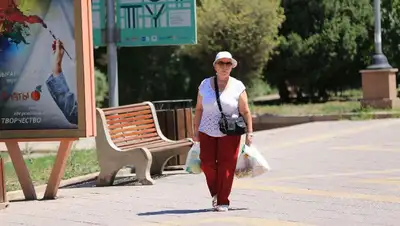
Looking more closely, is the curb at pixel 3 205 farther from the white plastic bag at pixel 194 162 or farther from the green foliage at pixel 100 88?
the green foliage at pixel 100 88

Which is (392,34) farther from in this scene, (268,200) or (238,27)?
(268,200)

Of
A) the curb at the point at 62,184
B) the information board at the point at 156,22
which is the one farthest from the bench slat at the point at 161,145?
the information board at the point at 156,22

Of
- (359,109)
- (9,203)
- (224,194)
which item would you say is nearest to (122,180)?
(9,203)

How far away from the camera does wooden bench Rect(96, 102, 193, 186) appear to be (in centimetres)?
981

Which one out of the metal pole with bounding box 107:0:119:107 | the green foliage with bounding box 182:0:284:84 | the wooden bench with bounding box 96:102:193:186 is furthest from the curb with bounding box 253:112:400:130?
the wooden bench with bounding box 96:102:193:186

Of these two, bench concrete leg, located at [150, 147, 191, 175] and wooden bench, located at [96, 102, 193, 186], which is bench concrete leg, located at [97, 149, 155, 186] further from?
bench concrete leg, located at [150, 147, 191, 175]

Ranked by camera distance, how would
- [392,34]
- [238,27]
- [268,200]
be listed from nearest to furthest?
[268,200]
[238,27]
[392,34]

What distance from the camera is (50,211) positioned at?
8.23 m

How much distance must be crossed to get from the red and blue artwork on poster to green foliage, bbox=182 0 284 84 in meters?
19.8

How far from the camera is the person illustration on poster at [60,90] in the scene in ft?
28.6

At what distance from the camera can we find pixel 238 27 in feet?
93.4

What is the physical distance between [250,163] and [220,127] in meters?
→ 0.62

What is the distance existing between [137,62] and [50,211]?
2608 cm

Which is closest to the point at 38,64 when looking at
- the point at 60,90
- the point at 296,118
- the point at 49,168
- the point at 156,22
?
the point at 60,90
